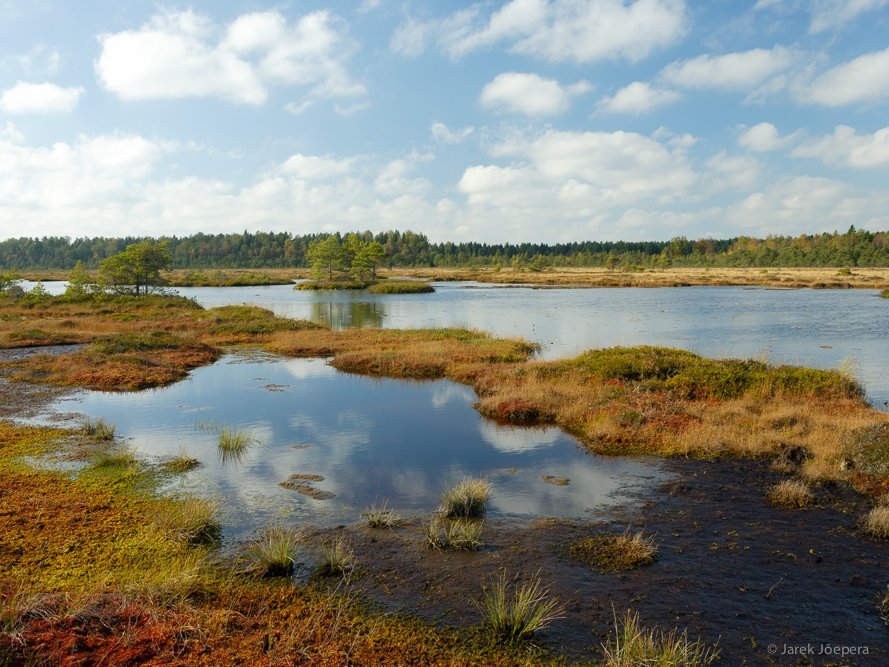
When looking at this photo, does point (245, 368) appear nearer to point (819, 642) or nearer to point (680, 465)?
point (680, 465)

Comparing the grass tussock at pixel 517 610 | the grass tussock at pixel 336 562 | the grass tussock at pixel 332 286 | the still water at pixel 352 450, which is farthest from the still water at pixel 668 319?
the grass tussock at pixel 336 562

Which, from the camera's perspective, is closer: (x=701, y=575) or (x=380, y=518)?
(x=701, y=575)

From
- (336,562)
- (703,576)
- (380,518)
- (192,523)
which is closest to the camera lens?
(703,576)

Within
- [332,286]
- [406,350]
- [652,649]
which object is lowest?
[652,649]

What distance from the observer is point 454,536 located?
34.9 feet

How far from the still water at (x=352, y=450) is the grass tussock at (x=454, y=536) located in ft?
4.67

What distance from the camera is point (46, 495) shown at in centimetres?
1248

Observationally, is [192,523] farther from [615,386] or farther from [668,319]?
[668,319]

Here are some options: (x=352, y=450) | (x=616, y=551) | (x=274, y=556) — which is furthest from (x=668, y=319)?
(x=274, y=556)

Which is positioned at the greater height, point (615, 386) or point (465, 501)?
point (615, 386)

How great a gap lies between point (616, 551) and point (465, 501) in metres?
3.26

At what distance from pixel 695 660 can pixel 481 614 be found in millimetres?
2913

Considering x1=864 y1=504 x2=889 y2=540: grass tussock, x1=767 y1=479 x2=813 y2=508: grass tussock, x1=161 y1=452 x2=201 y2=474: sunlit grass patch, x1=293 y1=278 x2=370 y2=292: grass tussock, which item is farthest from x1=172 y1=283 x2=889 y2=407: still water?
x1=161 y1=452 x2=201 y2=474: sunlit grass patch

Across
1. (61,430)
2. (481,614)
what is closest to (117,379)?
(61,430)
